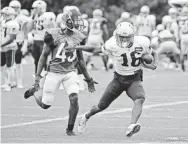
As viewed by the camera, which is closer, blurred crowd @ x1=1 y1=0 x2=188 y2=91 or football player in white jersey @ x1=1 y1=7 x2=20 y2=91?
football player in white jersey @ x1=1 y1=7 x2=20 y2=91

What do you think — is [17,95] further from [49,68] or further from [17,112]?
[49,68]

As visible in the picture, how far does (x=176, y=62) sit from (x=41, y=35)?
808 centimetres

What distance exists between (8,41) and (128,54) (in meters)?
7.29

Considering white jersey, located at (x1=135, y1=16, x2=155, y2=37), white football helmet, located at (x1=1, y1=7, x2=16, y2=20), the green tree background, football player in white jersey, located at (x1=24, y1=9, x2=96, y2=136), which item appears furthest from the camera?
the green tree background

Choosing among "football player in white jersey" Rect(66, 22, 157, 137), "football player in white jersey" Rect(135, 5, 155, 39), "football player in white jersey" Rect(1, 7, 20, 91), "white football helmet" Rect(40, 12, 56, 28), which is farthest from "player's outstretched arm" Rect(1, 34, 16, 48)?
"football player in white jersey" Rect(135, 5, 155, 39)

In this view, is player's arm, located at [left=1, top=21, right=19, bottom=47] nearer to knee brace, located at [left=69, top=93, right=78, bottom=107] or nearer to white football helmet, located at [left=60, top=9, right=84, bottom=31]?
white football helmet, located at [left=60, top=9, right=84, bottom=31]

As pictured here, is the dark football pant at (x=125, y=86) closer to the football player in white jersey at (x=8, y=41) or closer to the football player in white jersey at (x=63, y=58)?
the football player in white jersey at (x=63, y=58)

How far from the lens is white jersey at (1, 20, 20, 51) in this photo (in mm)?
18328

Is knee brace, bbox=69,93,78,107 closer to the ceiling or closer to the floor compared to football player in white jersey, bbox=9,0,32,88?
closer to the ceiling

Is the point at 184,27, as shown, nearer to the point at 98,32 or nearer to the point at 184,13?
the point at 184,13

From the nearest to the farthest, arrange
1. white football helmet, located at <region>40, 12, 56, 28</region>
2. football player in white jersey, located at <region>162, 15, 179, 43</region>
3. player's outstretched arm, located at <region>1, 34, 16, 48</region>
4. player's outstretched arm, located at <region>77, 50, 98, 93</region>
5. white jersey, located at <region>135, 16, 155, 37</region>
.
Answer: player's outstretched arm, located at <region>77, 50, 98, 93</region>
player's outstretched arm, located at <region>1, 34, 16, 48</region>
white football helmet, located at <region>40, 12, 56, 28</region>
football player in white jersey, located at <region>162, 15, 179, 43</region>
white jersey, located at <region>135, 16, 155, 37</region>

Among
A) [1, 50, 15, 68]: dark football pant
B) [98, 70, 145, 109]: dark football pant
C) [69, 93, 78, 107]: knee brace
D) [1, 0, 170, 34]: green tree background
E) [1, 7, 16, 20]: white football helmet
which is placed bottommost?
[1, 0, 170, 34]: green tree background

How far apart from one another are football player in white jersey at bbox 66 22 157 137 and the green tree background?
1308 inches

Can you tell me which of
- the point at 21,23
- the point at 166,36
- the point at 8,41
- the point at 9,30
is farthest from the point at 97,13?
the point at 8,41
